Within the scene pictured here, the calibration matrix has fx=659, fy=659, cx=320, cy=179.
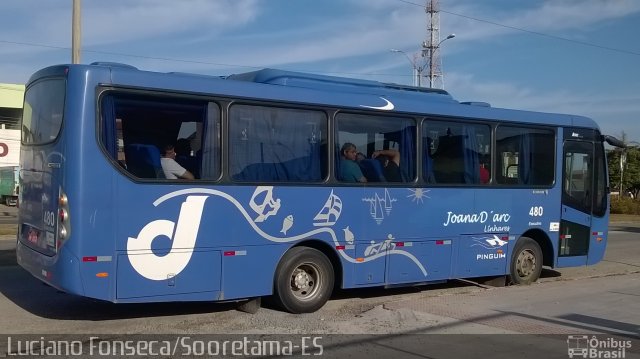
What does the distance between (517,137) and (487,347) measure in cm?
507

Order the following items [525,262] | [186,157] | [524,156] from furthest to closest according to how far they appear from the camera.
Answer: [525,262], [524,156], [186,157]

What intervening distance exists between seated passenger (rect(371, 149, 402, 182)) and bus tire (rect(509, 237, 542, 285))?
3.04m

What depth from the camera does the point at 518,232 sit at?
36.7 feet

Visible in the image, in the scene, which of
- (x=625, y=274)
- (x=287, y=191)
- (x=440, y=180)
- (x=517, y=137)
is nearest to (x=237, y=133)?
(x=287, y=191)

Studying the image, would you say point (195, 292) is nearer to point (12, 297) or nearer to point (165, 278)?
point (165, 278)

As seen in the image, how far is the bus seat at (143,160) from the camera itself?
7.32 meters

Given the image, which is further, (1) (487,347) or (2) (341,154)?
(2) (341,154)

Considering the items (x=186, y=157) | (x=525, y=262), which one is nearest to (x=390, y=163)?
(x=186, y=157)

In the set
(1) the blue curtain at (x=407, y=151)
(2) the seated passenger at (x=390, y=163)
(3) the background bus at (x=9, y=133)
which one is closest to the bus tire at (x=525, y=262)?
(1) the blue curtain at (x=407, y=151)

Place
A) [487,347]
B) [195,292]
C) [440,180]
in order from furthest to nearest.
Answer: [440,180]
[195,292]
[487,347]

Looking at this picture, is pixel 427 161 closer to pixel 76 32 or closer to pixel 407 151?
pixel 407 151

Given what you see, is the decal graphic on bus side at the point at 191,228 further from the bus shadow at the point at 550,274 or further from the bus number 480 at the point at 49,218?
the bus shadow at the point at 550,274

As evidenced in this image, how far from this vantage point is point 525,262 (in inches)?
451

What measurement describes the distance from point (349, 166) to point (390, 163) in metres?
0.77
